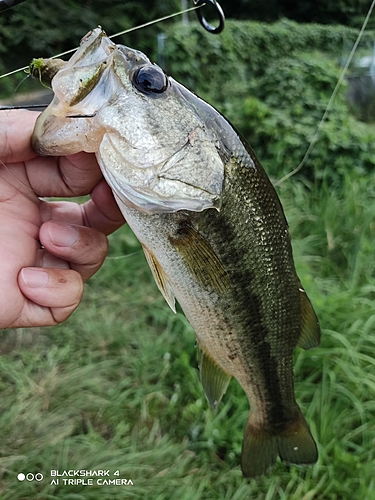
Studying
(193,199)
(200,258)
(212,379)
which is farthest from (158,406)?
(193,199)

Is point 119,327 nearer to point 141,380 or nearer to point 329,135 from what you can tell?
point 141,380

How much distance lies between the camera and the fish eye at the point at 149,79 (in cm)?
102

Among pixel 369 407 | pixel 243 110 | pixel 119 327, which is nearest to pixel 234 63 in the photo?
pixel 243 110

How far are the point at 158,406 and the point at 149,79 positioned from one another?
1935 millimetres

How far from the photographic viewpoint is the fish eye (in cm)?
102

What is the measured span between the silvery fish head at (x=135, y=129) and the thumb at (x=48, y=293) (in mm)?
376

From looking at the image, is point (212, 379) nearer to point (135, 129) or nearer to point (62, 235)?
point (62, 235)

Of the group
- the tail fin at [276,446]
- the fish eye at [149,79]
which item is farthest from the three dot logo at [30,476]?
the fish eye at [149,79]

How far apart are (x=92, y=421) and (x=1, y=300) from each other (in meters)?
1.37

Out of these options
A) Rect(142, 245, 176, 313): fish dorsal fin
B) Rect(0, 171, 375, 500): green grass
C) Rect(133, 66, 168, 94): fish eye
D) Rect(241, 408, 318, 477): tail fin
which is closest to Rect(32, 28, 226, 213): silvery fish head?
Rect(133, 66, 168, 94): fish eye

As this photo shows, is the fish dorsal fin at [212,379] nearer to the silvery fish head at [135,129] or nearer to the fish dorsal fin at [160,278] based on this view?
the fish dorsal fin at [160,278]

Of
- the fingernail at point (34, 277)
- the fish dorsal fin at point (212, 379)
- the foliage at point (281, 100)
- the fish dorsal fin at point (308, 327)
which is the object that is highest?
the fingernail at point (34, 277)

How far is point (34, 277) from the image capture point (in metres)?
1.32

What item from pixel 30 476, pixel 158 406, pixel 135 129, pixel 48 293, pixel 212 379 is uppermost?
pixel 135 129
